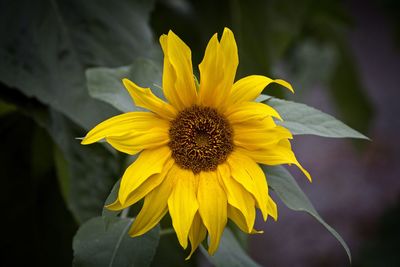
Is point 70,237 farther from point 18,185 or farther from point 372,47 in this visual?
point 372,47

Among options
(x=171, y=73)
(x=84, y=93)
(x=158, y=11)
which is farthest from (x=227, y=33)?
(x=158, y=11)

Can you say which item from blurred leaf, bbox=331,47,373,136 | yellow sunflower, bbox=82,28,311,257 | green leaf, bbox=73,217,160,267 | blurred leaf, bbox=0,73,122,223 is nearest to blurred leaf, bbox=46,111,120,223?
blurred leaf, bbox=0,73,122,223

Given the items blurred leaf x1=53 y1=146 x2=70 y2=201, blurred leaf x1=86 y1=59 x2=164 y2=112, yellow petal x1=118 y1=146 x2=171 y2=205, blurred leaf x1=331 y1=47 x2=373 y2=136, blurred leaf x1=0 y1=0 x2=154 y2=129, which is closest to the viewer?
yellow petal x1=118 y1=146 x2=171 y2=205

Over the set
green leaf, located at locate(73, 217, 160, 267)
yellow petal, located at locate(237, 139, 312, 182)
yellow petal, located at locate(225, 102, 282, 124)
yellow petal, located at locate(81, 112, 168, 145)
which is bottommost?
green leaf, located at locate(73, 217, 160, 267)

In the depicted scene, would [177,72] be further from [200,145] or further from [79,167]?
[79,167]

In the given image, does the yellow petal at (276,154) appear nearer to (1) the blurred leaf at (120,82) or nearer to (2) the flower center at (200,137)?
(2) the flower center at (200,137)

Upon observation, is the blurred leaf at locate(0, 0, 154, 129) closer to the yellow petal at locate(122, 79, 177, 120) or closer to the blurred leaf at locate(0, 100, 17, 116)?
the blurred leaf at locate(0, 100, 17, 116)

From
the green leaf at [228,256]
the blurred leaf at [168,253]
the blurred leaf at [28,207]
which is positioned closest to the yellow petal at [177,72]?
the green leaf at [228,256]
